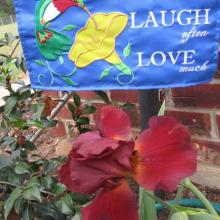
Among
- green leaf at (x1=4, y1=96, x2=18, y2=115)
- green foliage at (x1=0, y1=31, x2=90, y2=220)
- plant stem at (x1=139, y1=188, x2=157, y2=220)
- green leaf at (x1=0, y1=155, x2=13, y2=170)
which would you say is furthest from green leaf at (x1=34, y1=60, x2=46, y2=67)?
plant stem at (x1=139, y1=188, x2=157, y2=220)

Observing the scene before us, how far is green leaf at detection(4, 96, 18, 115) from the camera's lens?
2.91 feet

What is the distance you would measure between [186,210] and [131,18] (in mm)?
532

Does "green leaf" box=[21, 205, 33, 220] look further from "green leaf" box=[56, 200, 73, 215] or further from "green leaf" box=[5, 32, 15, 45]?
"green leaf" box=[5, 32, 15, 45]

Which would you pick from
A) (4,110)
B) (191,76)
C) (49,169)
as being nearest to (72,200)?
(49,169)

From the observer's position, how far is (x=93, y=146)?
366 mm

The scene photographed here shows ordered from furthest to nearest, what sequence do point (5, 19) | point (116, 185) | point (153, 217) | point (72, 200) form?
1. point (5, 19)
2. point (72, 200)
3. point (153, 217)
4. point (116, 185)

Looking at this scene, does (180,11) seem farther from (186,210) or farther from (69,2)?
(186,210)

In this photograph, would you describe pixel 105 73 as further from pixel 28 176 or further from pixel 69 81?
pixel 28 176

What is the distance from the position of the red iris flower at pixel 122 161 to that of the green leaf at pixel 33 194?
1.15 ft

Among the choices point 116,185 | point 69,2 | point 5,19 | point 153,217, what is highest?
point 69,2

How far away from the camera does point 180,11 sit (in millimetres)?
851

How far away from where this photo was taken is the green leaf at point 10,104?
888mm

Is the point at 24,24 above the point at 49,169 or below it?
above

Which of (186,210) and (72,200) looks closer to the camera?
(186,210)
